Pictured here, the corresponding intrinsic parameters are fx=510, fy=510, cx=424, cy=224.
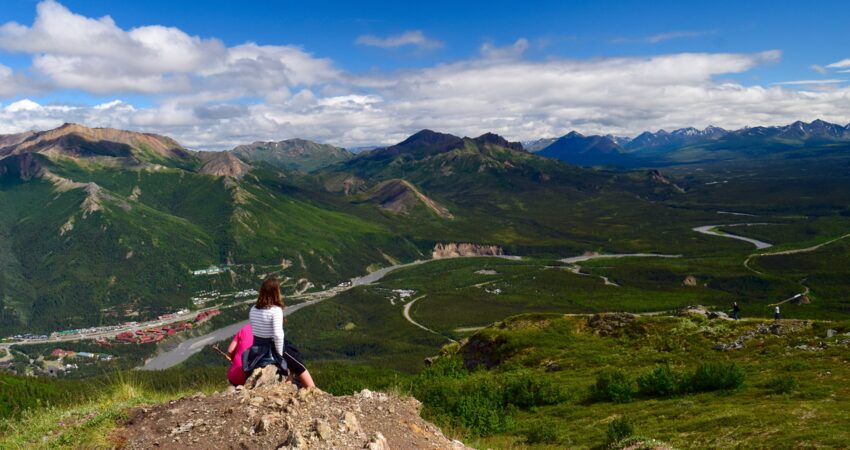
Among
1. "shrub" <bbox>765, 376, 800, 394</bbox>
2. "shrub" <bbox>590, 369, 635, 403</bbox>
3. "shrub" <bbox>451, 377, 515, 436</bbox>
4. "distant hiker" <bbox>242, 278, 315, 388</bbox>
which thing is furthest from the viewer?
"shrub" <bbox>590, 369, 635, 403</bbox>

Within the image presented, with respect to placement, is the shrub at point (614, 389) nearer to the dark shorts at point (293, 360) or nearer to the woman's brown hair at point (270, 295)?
the dark shorts at point (293, 360)

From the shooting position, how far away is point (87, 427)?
1669 cm

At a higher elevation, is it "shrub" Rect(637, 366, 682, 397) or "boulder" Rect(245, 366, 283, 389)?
"boulder" Rect(245, 366, 283, 389)

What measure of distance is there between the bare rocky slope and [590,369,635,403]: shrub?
27.2 m

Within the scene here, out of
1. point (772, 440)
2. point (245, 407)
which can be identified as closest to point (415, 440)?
point (245, 407)

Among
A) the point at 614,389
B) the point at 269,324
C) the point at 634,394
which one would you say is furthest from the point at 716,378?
the point at 269,324

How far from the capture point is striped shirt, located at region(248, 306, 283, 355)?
17906mm

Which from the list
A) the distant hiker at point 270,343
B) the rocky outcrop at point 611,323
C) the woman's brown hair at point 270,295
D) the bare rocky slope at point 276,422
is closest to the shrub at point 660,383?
the bare rocky slope at point 276,422

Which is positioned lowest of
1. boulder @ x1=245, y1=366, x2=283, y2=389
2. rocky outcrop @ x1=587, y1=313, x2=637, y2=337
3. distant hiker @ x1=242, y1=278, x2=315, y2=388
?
rocky outcrop @ x1=587, y1=313, x2=637, y2=337

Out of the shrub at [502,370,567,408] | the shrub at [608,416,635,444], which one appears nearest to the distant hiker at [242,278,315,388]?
the shrub at [608,416,635,444]

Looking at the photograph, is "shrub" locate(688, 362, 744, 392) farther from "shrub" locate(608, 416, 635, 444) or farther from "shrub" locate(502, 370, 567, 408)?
"shrub" locate(608, 416, 635, 444)

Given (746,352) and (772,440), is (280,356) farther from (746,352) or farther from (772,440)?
(746,352)

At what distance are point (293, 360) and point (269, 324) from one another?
169 cm

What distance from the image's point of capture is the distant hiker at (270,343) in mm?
18047
